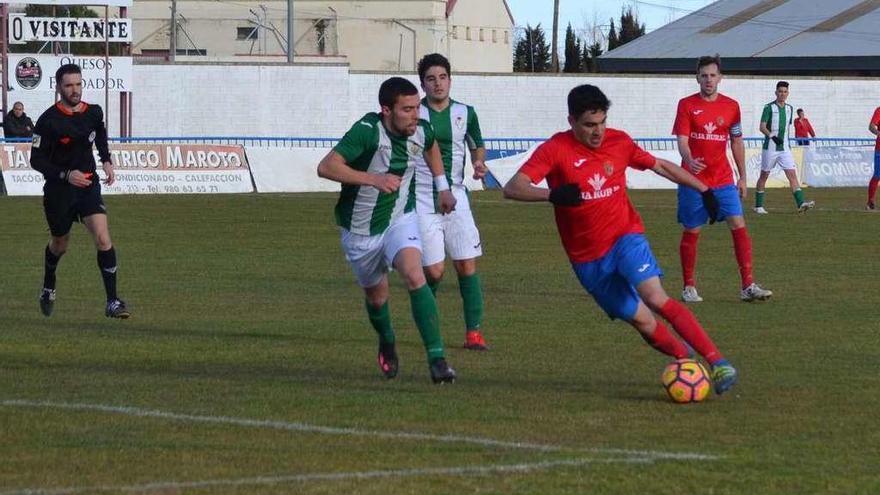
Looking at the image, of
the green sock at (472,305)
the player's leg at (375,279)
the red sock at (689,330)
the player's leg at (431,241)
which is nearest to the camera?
the red sock at (689,330)

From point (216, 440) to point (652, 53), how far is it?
198ft

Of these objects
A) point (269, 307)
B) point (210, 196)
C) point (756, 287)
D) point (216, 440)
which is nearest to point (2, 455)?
point (216, 440)

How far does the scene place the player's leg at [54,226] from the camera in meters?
13.6

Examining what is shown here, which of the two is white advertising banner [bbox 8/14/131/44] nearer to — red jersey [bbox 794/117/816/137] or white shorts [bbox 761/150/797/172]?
red jersey [bbox 794/117/816/137]

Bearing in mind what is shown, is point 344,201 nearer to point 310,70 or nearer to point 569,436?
point 569,436

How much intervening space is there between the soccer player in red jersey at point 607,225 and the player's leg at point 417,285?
732 mm

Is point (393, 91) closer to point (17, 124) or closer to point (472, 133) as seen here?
point (472, 133)

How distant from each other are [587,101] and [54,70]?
33.0 m

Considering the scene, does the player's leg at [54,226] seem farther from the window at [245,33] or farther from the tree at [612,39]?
the tree at [612,39]

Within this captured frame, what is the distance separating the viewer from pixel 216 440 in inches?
310

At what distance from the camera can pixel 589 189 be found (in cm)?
923

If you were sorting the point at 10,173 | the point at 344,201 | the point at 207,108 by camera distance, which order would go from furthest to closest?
1. the point at 207,108
2. the point at 10,173
3. the point at 344,201

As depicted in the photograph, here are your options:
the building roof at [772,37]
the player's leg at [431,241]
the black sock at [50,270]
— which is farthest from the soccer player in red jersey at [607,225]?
the building roof at [772,37]

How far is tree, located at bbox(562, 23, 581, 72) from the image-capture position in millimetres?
105938
